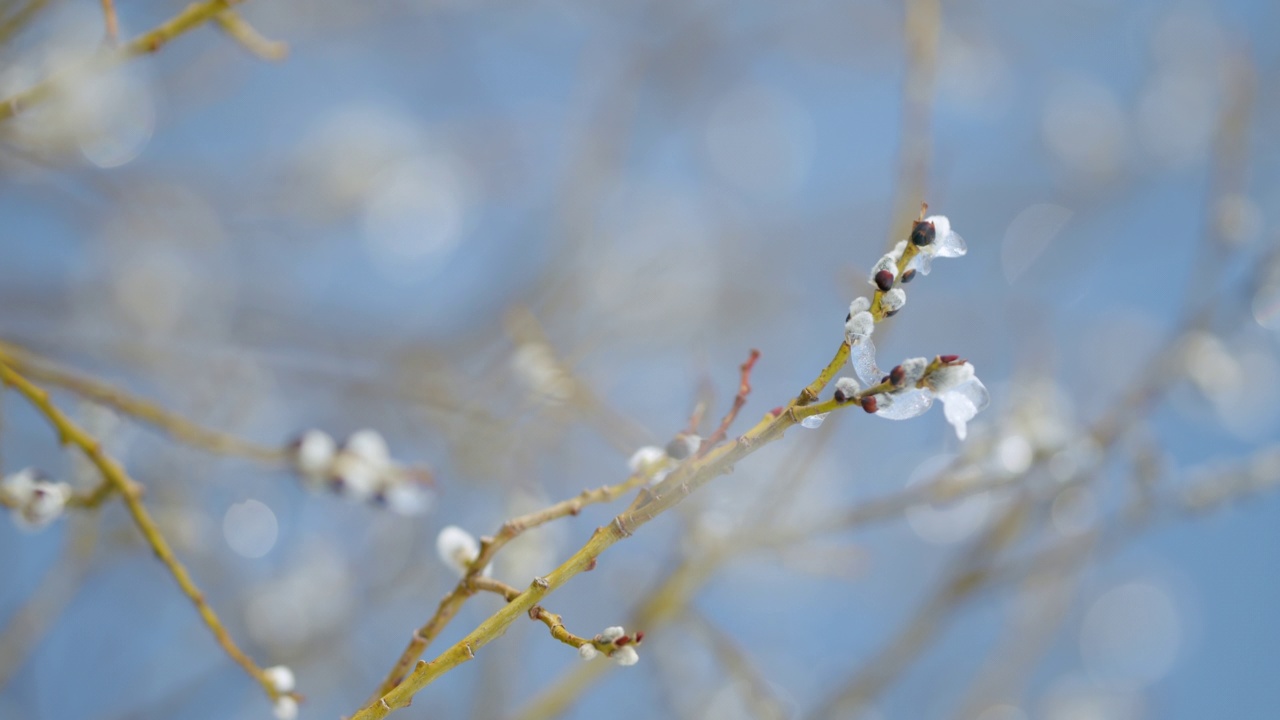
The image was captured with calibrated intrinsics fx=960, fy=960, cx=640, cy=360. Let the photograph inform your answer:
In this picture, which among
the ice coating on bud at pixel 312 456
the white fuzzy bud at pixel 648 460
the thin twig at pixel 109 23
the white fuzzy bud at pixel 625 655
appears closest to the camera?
the white fuzzy bud at pixel 625 655

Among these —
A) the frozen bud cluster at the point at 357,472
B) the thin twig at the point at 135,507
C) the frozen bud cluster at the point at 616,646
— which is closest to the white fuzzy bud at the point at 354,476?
the frozen bud cluster at the point at 357,472

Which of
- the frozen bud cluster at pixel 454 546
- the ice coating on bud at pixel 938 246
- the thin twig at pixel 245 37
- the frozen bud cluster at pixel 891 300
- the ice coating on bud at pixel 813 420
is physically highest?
the thin twig at pixel 245 37

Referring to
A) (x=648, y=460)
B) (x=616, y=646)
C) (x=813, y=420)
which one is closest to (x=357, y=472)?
(x=648, y=460)

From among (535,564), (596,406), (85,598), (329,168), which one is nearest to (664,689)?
(535,564)

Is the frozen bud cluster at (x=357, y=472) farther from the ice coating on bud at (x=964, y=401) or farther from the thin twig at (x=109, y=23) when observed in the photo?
the ice coating on bud at (x=964, y=401)

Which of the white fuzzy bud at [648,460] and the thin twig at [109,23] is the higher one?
the thin twig at [109,23]

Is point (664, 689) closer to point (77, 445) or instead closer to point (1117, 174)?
point (77, 445)

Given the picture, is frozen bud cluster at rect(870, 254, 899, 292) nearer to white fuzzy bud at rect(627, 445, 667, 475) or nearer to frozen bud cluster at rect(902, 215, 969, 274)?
frozen bud cluster at rect(902, 215, 969, 274)

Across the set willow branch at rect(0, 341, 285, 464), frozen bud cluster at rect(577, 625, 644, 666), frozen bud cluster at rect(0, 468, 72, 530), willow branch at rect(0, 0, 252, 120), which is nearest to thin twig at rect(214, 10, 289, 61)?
willow branch at rect(0, 0, 252, 120)
